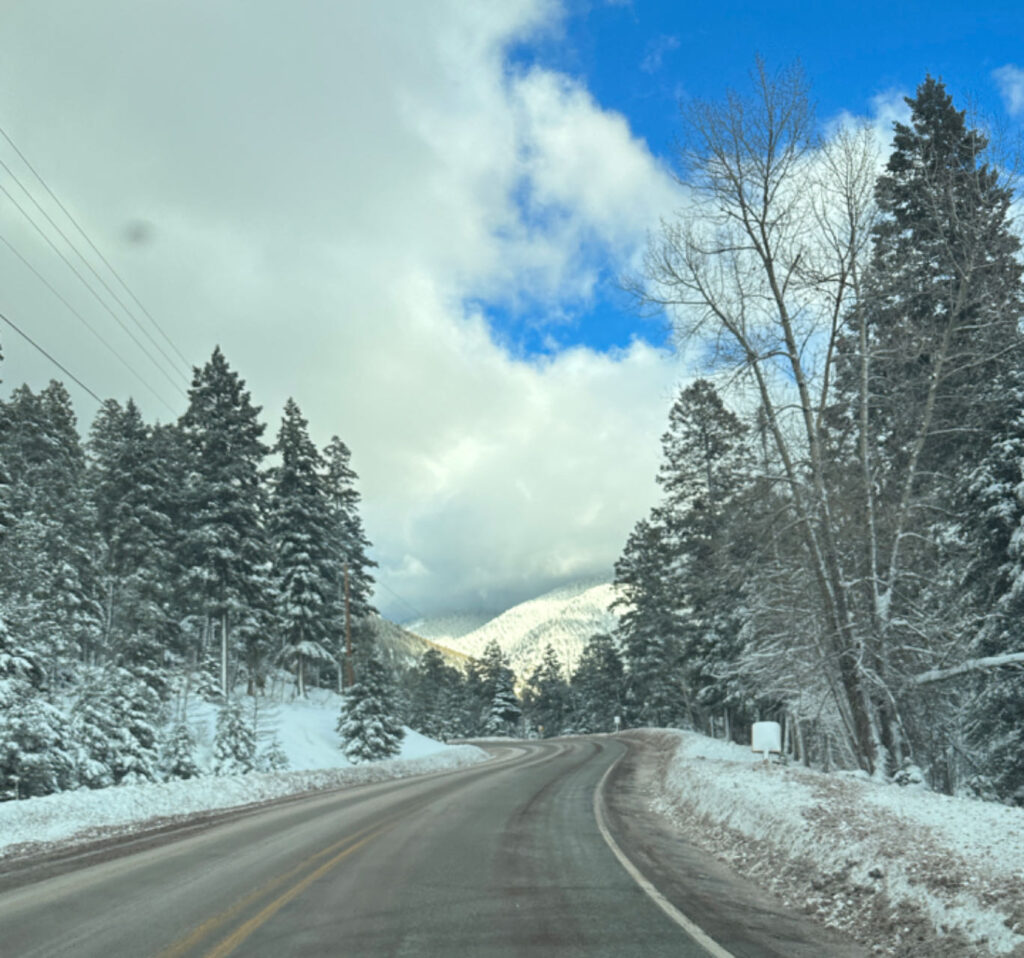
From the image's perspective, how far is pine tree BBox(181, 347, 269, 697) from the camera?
33594 mm

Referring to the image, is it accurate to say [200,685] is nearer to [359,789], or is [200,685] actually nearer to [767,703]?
Answer: [359,789]

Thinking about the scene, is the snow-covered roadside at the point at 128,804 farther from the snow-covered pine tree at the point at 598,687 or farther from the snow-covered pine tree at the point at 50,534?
the snow-covered pine tree at the point at 598,687

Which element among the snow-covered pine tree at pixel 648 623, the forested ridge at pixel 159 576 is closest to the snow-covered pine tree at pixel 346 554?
the forested ridge at pixel 159 576

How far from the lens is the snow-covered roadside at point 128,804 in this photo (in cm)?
1239

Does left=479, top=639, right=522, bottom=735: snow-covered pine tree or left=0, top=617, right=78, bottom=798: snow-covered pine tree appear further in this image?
left=479, top=639, right=522, bottom=735: snow-covered pine tree

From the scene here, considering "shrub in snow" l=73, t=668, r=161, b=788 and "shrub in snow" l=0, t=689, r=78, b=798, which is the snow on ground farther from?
"shrub in snow" l=0, t=689, r=78, b=798

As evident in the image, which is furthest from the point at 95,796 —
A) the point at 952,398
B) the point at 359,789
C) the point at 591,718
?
the point at 591,718

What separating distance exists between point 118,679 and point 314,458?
2213cm

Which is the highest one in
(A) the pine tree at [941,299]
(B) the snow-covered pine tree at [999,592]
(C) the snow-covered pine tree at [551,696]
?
(A) the pine tree at [941,299]

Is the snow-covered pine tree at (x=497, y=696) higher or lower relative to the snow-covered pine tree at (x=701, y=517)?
lower

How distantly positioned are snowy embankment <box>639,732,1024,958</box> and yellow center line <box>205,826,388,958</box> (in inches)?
199

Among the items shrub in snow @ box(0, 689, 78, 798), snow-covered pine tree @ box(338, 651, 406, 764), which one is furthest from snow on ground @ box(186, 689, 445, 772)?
shrub in snow @ box(0, 689, 78, 798)

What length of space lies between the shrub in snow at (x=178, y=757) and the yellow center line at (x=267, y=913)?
15161mm

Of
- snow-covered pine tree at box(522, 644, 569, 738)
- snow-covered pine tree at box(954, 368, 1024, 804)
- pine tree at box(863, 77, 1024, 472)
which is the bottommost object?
snow-covered pine tree at box(522, 644, 569, 738)
